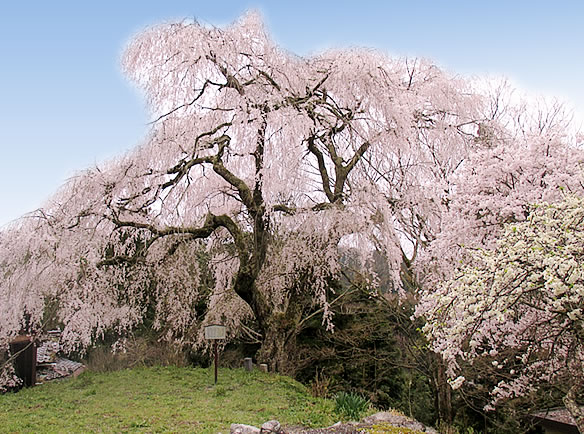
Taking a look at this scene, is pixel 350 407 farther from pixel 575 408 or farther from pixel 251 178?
pixel 251 178

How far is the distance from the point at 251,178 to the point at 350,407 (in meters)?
4.14

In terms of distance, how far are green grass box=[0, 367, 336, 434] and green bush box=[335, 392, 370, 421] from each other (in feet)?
0.46

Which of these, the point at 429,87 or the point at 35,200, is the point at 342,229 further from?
the point at 35,200

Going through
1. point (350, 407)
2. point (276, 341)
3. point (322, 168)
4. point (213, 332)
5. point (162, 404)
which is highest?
point (322, 168)

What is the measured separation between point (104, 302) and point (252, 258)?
2546 millimetres

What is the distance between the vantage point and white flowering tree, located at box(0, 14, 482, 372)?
7254 mm

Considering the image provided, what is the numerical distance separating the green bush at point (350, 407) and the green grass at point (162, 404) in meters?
0.14

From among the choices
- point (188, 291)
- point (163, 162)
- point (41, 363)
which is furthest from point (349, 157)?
point (41, 363)

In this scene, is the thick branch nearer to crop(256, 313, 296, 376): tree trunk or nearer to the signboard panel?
crop(256, 313, 296, 376): tree trunk

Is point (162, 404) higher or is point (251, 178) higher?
point (251, 178)

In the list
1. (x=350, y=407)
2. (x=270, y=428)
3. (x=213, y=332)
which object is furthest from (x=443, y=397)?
(x=270, y=428)

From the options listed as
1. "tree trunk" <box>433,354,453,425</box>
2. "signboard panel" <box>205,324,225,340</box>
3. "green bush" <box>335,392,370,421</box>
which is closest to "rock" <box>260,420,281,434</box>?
"green bush" <box>335,392,370,421</box>

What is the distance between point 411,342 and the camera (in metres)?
8.85

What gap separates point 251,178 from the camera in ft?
27.9
